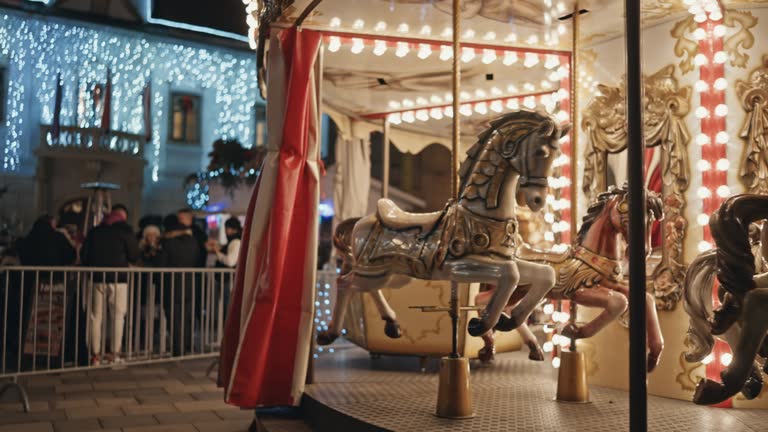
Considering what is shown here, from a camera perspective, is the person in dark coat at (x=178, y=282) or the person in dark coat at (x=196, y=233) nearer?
the person in dark coat at (x=178, y=282)

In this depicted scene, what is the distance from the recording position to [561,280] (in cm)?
444

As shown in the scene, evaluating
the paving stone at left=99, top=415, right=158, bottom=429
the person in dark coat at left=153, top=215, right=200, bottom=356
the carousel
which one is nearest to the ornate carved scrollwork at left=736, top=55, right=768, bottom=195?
the carousel

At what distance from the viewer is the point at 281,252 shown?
15.0 feet

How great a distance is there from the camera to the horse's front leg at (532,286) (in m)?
3.67

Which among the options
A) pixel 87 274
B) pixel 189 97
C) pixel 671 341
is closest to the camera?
pixel 671 341

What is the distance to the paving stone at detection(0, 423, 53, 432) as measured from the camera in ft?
15.3

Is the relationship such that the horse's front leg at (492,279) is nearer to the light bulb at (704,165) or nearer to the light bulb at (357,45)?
the light bulb at (704,165)

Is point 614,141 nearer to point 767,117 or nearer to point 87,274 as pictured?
point 767,117

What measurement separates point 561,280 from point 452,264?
104 centimetres

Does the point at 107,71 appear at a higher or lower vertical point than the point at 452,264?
higher

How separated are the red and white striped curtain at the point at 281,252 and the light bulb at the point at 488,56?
1.50m

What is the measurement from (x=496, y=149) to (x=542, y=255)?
44.5 inches

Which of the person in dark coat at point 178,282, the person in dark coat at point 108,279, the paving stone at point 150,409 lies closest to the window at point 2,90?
the person in dark coat at point 178,282

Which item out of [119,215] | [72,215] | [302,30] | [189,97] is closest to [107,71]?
[189,97]
